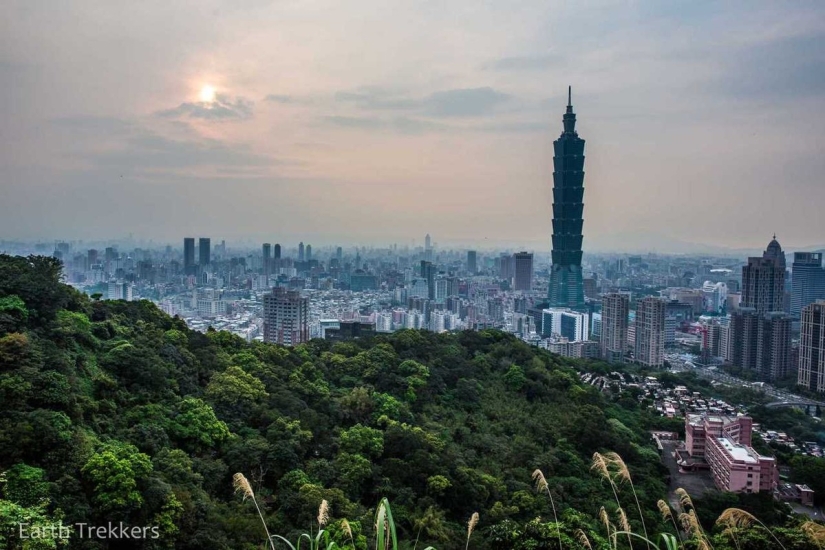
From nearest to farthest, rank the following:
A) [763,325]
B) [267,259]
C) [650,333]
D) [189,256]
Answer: [763,325], [650,333], [189,256], [267,259]

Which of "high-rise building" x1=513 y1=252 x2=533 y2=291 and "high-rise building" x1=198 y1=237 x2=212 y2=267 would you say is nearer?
"high-rise building" x1=198 y1=237 x2=212 y2=267

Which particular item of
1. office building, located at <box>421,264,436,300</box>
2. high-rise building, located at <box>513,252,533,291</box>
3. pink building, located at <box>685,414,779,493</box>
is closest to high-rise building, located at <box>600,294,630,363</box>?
office building, located at <box>421,264,436,300</box>

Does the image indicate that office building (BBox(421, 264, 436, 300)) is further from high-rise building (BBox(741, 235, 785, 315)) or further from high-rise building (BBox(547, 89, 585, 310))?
high-rise building (BBox(741, 235, 785, 315))

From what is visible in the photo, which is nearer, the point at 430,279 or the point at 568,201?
the point at 568,201

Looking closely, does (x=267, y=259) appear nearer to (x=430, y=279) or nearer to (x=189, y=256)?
(x=189, y=256)

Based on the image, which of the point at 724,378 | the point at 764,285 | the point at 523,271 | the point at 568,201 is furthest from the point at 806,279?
the point at 523,271

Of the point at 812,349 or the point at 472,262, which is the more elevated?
the point at 472,262

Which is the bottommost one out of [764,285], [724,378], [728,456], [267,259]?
[724,378]
